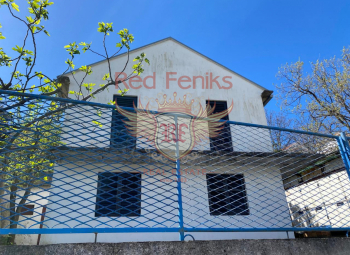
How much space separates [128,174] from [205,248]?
5.58 m

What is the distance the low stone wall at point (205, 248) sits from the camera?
6.00 feet

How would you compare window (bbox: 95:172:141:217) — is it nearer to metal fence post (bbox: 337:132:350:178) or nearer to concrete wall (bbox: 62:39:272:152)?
metal fence post (bbox: 337:132:350:178)

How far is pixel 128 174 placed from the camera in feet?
24.2

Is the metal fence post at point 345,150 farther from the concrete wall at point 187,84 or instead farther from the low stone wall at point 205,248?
the concrete wall at point 187,84

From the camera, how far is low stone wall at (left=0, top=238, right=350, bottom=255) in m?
1.83

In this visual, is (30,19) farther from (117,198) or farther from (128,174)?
(117,198)

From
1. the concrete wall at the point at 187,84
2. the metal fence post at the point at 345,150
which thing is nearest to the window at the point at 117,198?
the metal fence post at the point at 345,150

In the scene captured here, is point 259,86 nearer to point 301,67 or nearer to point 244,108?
point 244,108

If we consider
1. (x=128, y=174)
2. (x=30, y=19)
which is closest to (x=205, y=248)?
(x=30, y=19)

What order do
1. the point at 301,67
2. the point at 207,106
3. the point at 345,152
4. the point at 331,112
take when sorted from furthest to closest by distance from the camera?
1. the point at 301,67
2. the point at 331,112
3. the point at 207,106
4. the point at 345,152

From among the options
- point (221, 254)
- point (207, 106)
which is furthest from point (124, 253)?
point (207, 106)

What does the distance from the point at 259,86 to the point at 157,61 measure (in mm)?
4211

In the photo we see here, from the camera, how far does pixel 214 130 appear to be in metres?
7.76

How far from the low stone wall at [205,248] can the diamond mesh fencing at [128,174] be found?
12 cm
